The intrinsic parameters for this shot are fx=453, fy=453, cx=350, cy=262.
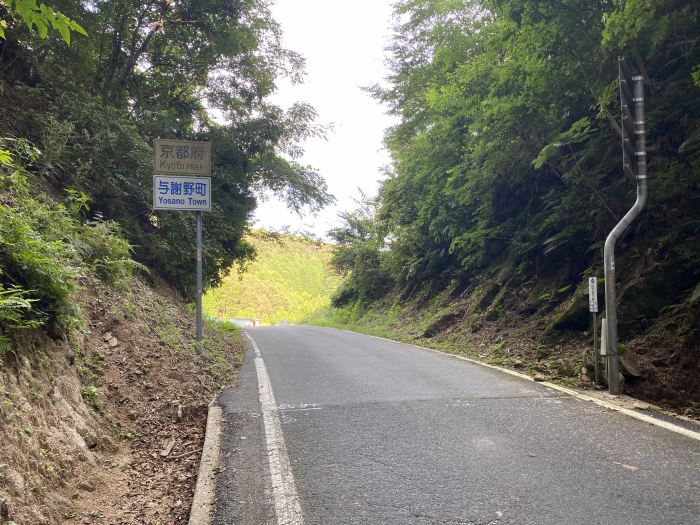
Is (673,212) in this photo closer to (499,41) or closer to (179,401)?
(499,41)

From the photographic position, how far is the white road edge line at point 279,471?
122 inches

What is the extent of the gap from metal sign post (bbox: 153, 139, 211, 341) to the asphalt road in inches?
172

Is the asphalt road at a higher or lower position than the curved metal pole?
lower

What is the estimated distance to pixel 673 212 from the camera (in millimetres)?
8078

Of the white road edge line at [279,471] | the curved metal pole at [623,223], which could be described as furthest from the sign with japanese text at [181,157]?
the curved metal pole at [623,223]

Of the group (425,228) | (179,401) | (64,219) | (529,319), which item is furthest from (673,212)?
(425,228)

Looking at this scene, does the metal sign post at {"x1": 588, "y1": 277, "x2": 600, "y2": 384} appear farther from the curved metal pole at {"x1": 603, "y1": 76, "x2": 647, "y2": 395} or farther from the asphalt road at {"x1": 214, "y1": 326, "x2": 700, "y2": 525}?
the asphalt road at {"x1": 214, "y1": 326, "x2": 700, "y2": 525}

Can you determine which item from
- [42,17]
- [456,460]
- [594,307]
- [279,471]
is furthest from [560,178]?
[42,17]

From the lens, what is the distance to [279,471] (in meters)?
3.77

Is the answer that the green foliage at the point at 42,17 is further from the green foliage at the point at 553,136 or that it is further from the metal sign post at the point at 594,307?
the green foliage at the point at 553,136

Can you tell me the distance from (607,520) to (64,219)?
7.38 meters

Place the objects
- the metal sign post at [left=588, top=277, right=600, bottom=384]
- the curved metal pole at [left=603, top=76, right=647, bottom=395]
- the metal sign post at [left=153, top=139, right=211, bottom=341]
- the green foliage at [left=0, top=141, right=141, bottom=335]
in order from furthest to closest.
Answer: the metal sign post at [left=153, top=139, right=211, bottom=341], the metal sign post at [left=588, top=277, right=600, bottom=384], the curved metal pole at [left=603, top=76, right=647, bottom=395], the green foliage at [left=0, top=141, right=141, bottom=335]

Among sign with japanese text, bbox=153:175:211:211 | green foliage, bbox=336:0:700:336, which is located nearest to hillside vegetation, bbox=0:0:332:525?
sign with japanese text, bbox=153:175:211:211

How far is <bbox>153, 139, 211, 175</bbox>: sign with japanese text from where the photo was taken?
909 cm
